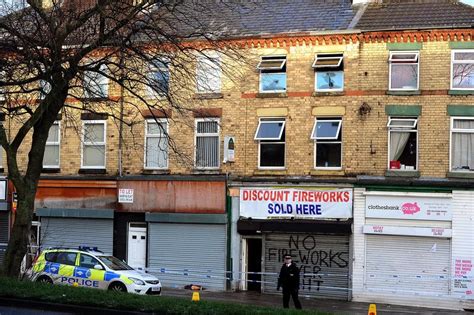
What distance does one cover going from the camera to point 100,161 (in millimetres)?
27234

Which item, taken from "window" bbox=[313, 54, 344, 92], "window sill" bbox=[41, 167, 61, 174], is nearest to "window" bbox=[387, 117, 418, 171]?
"window" bbox=[313, 54, 344, 92]

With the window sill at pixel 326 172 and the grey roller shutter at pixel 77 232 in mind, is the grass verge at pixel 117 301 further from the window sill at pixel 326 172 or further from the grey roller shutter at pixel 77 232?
the grey roller shutter at pixel 77 232

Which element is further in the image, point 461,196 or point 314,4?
point 314,4

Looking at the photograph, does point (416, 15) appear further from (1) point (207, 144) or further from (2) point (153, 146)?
(2) point (153, 146)

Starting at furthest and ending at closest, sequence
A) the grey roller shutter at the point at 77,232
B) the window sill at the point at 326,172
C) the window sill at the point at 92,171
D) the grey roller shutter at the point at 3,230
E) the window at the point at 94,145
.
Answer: the grey roller shutter at the point at 3,230 → the window at the point at 94,145 → the window sill at the point at 92,171 → the grey roller shutter at the point at 77,232 → the window sill at the point at 326,172

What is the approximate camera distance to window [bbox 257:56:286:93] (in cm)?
2484

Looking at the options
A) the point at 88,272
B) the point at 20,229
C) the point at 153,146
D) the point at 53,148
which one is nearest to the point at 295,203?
the point at 153,146

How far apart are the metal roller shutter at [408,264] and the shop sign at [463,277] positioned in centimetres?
28

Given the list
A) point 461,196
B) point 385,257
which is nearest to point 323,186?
point 385,257

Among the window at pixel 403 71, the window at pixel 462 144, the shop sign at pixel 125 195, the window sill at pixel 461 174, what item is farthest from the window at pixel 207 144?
the window at pixel 462 144

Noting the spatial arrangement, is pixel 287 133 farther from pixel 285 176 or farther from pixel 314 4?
pixel 314 4

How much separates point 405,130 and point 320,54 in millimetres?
4258

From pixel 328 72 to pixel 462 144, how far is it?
549 centimetres

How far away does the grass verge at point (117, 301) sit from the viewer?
1148 cm
